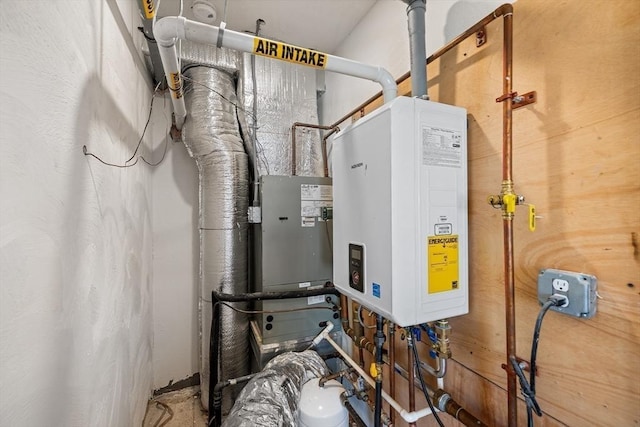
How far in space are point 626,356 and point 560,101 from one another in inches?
24.8

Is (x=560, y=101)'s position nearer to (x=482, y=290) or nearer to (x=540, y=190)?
(x=540, y=190)

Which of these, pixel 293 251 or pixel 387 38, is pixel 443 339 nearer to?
pixel 293 251

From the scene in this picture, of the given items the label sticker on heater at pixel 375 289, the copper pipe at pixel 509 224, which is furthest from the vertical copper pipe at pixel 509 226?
the label sticker on heater at pixel 375 289

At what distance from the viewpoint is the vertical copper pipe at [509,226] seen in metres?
0.74

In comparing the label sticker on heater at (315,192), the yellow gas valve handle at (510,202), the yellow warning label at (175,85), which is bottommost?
the yellow gas valve handle at (510,202)

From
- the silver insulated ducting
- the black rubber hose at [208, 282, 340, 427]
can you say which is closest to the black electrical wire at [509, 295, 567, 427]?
the black rubber hose at [208, 282, 340, 427]

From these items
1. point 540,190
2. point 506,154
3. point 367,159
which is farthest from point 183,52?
point 540,190

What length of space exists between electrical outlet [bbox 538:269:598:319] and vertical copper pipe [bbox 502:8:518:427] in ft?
0.27

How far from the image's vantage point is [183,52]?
177cm

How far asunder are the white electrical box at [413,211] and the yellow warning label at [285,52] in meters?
0.34

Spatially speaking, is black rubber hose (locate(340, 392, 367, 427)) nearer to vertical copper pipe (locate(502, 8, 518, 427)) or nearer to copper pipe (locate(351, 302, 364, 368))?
copper pipe (locate(351, 302, 364, 368))

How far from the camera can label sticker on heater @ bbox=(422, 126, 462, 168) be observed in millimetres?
796

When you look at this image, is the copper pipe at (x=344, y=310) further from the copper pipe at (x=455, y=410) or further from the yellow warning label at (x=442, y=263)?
the yellow warning label at (x=442, y=263)

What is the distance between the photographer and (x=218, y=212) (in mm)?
1795
